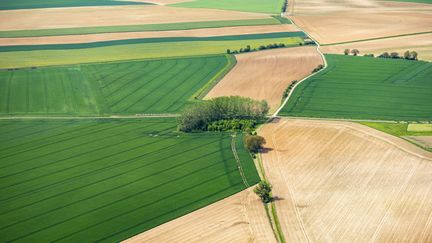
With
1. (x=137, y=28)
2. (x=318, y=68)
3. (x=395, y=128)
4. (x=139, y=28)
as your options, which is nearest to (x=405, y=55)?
(x=318, y=68)

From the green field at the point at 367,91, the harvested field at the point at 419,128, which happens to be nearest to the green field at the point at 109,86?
the green field at the point at 367,91

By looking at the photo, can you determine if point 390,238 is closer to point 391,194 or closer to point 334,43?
point 391,194

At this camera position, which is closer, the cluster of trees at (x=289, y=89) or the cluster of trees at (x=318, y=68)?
Answer: the cluster of trees at (x=289, y=89)

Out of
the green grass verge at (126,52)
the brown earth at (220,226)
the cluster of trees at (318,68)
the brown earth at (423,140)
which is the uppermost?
the green grass verge at (126,52)

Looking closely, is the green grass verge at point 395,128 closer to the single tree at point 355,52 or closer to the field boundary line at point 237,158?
the field boundary line at point 237,158

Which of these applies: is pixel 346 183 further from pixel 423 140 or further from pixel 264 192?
pixel 423 140

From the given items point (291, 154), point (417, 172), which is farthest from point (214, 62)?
point (417, 172)
